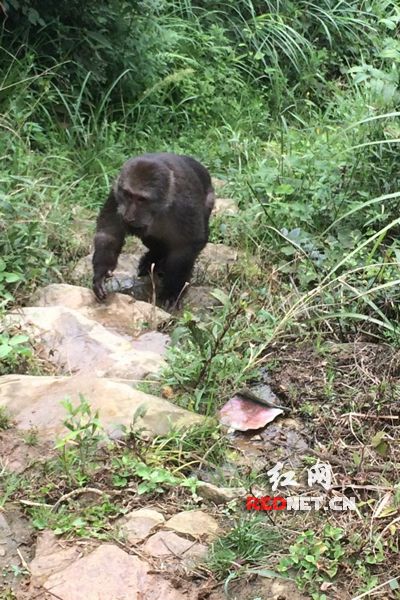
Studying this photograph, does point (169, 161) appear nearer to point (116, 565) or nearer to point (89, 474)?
point (89, 474)

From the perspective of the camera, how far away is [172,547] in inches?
105

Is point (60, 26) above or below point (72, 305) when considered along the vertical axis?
above

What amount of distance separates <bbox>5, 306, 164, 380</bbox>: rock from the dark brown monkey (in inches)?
29.2

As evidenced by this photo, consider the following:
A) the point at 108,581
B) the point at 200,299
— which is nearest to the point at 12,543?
the point at 108,581

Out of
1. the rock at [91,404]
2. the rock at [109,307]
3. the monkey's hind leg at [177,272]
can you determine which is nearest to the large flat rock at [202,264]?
the monkey's hind leg at [177,272]

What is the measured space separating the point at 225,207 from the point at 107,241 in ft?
4.67

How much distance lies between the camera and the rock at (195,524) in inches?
108

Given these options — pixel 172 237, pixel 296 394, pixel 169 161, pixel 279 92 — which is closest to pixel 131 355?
pixel 296 394

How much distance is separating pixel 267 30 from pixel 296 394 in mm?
5933

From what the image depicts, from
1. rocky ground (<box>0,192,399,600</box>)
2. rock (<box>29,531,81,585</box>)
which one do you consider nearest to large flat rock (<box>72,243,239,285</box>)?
rocky ground (<box>0,192,399,600</box>)

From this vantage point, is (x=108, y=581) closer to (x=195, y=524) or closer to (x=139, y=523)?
(x=139, y=523)

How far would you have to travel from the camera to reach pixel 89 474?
2938 mm

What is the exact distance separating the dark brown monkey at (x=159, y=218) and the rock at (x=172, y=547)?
93.9 inches

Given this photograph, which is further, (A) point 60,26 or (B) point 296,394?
(A) point 60,26
